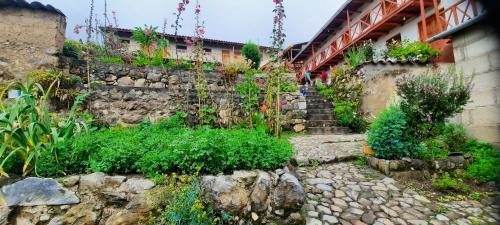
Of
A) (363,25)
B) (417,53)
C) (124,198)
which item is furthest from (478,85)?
(363,25)

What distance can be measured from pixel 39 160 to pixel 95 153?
0.48 metres

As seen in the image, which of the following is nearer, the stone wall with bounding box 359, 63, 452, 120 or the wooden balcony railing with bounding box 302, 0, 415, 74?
the stone wall with bounding box 359, 63, 452, 120

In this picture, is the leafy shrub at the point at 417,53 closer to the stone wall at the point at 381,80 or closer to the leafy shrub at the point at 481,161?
the stone wall at the point at 381,80

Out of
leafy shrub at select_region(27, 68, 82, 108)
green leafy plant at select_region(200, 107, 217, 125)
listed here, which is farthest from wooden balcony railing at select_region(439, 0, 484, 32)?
leafy shrub at select_region(27, 68, 82, 108)

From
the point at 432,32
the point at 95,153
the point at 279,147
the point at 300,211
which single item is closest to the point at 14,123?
the point at 95,153

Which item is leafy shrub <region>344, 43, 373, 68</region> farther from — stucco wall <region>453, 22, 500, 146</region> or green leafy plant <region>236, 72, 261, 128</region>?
green leafy plant <region>236, 72, 261, 128</region>

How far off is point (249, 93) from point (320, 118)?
2.99 metres

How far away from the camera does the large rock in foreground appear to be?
2322 millimetres

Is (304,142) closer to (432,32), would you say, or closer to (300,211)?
(300,211)

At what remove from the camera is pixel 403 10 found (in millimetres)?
10641

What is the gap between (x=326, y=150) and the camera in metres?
4.76

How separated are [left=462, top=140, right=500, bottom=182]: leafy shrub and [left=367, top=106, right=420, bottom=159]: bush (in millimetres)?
834

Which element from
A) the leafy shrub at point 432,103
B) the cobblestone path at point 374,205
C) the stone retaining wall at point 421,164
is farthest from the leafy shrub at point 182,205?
the leafy shrub at point 432,103

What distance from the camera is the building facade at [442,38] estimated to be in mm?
4199
